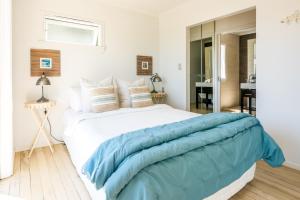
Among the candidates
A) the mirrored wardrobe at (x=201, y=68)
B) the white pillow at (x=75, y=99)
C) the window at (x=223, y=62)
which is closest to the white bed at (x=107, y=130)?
the white pillow at (x=75, y=99)

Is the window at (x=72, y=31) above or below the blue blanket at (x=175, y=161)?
above

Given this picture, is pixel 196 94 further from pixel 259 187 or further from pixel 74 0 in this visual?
pixel 74 0

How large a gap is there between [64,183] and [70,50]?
7.11ft

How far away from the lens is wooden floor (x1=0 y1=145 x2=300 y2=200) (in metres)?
1.92

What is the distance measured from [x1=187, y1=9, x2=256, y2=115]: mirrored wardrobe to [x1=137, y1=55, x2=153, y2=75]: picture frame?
2.84 ft

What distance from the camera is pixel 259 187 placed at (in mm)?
2047

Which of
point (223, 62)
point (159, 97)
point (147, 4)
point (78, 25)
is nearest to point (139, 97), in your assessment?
point (159, 97)

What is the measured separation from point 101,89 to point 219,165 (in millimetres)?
1930

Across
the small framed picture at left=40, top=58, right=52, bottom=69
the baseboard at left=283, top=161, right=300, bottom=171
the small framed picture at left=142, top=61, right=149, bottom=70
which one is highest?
the small framed picture at left=142, top=61, right=149, bottom=70

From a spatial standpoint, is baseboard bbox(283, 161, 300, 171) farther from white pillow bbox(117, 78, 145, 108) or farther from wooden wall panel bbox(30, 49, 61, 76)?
wooden wall panel bbox(30, 49, 61, 76)

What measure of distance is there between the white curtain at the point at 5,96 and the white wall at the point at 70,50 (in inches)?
28.7

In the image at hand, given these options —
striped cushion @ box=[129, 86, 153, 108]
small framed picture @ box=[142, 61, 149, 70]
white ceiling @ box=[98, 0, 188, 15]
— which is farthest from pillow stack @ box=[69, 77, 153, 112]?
white ceiling @ box=[98, 0, 188, 15]

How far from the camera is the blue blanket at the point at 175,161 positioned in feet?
3.83

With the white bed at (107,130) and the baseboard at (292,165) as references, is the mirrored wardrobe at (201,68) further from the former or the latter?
the baseboard at (292,165)
